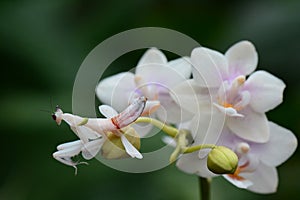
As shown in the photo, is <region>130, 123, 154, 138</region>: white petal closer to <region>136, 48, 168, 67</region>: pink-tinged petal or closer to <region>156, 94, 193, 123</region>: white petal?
<region>156, 94, 193, 123</region>: white petal

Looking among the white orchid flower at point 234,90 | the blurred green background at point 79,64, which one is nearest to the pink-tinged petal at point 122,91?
the white orchid flower at point 234,90

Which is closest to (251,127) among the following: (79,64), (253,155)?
(253,155)

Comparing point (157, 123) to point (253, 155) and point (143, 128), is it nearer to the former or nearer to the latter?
point (143, 128)

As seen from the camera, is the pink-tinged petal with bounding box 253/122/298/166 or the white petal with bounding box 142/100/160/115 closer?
the white petal with bounding box 142/100/160/115

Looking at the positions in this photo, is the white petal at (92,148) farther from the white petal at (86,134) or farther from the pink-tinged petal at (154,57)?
the pink-tinged petal at (154,57)

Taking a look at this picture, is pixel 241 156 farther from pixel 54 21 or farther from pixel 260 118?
pixel 54 21

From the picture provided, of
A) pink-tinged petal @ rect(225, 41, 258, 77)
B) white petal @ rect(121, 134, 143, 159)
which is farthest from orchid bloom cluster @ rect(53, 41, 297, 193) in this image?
white petal @ rect(121, 134, 143, 159)

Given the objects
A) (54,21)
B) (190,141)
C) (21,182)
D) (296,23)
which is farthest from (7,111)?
(296,23)
